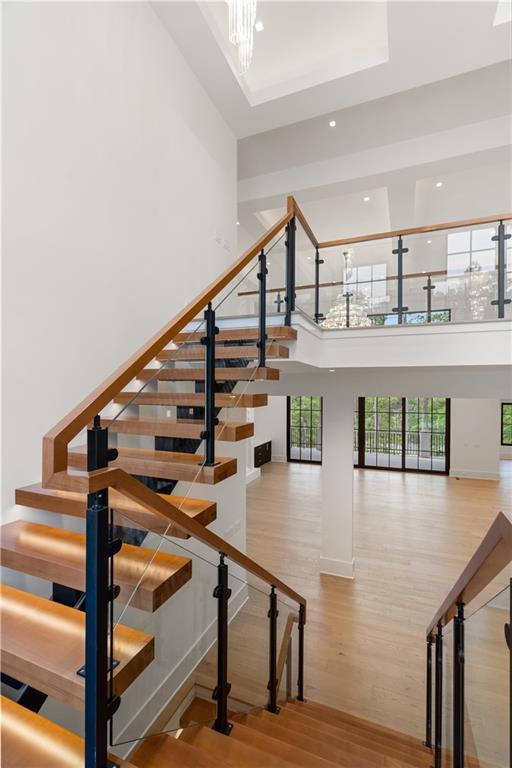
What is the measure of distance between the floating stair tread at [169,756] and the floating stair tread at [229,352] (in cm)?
160

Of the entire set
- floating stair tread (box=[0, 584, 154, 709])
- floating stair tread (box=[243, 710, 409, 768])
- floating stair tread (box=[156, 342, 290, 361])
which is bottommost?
floating stair tread (box=[243, 710, 409, 768])

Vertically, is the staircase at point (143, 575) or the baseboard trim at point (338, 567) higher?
the staircase at point (143, 575)

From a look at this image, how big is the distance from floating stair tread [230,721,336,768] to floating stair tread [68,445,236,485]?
126 centimetres

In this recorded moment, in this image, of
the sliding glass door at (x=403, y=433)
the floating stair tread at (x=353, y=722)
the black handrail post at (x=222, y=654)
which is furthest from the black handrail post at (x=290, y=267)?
the sliding glass door at (x=403, y=433)

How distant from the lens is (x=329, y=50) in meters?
4.21

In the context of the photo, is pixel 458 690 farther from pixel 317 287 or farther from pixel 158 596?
pixel 317 287

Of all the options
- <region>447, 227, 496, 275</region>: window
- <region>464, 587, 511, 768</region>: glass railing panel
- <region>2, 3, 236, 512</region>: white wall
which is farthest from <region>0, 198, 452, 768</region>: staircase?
<region>447, 227, 496, 275</region>: window

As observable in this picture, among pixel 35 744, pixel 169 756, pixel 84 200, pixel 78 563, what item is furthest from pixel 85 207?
pixel 169 756

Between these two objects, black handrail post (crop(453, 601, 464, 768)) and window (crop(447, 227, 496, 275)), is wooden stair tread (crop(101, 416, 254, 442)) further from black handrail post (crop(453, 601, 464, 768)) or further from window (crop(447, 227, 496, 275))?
window (crop(447, 227, 496, 275))

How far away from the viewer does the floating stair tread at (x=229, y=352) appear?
1.92 metres

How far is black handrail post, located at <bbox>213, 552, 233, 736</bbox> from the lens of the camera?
1.94 m

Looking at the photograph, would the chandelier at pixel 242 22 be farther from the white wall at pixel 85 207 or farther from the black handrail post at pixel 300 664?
the black handrail post at pixel 300 664

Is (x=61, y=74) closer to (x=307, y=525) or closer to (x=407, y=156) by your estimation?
(x=407, y=156)

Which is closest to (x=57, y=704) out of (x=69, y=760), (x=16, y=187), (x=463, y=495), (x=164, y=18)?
(x=69, y=760)
